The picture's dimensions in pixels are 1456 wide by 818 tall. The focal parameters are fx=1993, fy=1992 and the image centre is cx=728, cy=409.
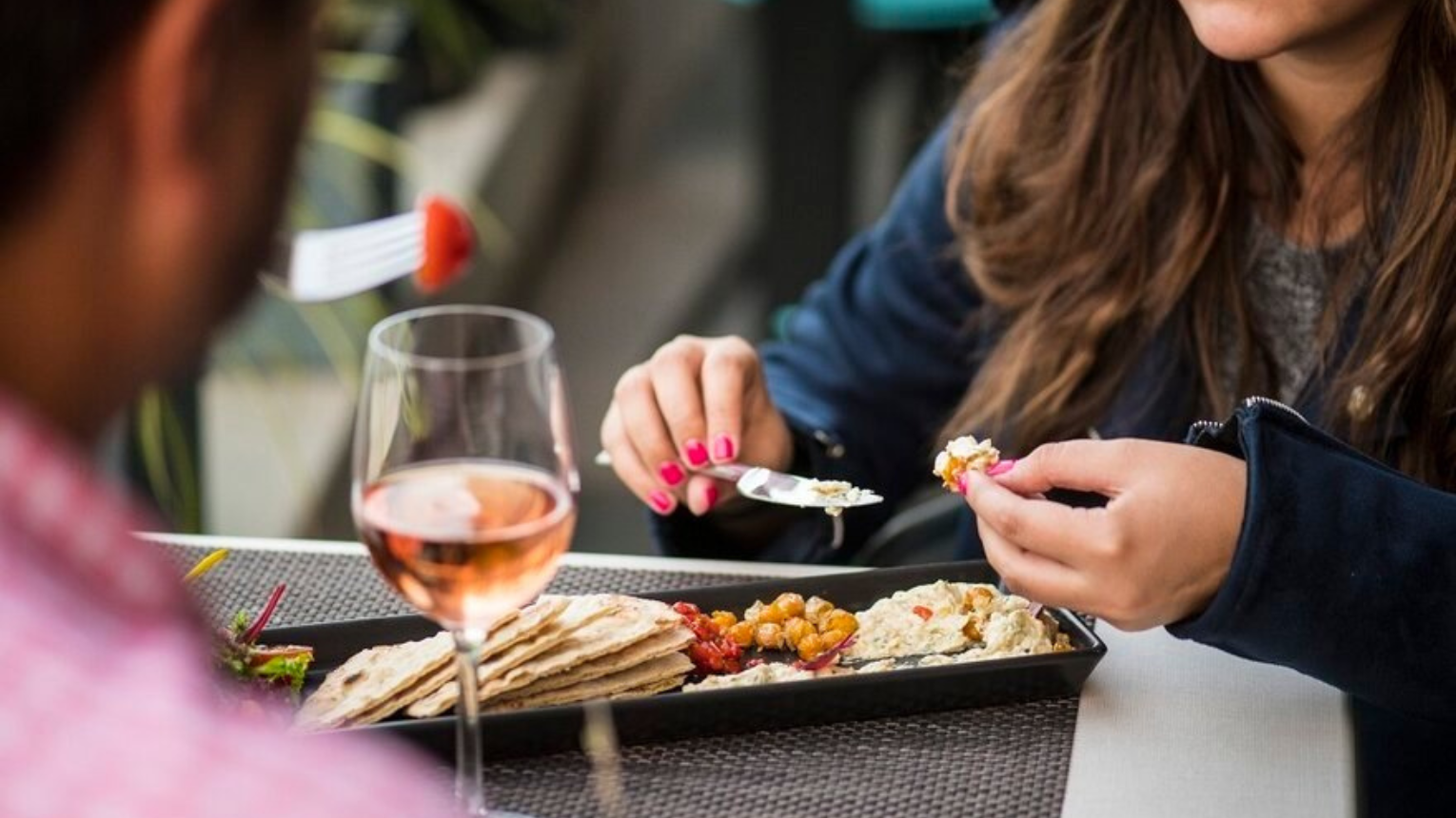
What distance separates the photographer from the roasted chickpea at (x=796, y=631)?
1.28 meters

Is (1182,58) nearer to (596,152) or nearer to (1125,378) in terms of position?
(1125,378)

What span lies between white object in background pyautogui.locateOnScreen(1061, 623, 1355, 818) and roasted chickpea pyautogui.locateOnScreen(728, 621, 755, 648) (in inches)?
8.5

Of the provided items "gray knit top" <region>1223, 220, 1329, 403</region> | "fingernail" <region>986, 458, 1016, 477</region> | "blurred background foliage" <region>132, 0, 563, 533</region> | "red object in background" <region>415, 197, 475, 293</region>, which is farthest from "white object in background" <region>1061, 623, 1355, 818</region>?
"blurred background foliage" <region>132, 0, 563, 533</region>

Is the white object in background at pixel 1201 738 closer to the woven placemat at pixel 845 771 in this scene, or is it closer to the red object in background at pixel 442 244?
the woven placemat at pixel 845 771

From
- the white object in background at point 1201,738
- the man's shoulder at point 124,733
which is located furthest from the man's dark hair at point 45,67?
the white object in background at point 1201,738

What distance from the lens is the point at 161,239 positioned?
68 cm

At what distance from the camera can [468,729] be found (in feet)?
3.38

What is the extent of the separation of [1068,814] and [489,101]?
11.4ft

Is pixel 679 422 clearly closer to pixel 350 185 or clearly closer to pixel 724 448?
pixel 724 448

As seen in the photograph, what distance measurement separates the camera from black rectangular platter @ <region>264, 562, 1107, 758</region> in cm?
114

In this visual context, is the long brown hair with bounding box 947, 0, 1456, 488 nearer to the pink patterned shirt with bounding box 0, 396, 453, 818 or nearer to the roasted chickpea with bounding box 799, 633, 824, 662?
the roasted chickpea with bounding box 799, 633, 824, 662

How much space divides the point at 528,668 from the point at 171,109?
0.57 meters

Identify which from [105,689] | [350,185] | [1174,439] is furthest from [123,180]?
[350,185]

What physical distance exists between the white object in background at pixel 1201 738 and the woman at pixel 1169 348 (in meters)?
0.03
